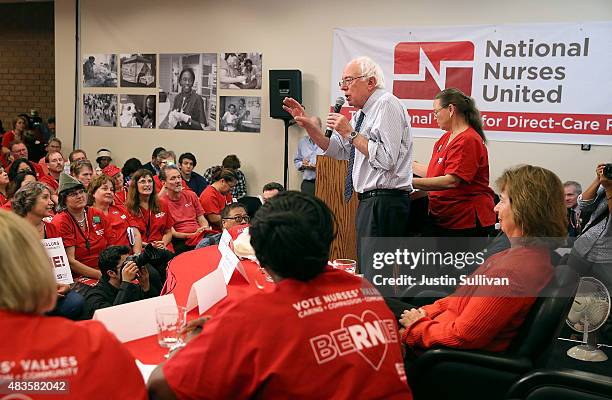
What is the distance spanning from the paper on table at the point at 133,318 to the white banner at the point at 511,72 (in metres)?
5.36

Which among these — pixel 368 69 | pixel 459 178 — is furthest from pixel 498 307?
pixel 368 69

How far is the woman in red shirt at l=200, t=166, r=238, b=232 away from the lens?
580 cm

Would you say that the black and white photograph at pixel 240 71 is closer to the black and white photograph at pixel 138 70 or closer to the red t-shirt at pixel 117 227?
the black and white photograph at pixel 138 70

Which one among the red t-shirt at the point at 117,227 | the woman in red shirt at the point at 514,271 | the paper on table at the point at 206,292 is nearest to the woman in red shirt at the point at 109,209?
the red t-shirt at the point at 117,227

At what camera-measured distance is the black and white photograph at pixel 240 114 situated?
25.1ft

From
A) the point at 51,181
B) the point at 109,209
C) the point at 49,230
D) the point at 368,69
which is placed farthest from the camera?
the point at 51,181

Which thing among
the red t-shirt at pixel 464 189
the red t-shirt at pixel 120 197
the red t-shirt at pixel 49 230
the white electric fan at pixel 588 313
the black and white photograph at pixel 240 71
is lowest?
the white electric fan at pixel 588 313

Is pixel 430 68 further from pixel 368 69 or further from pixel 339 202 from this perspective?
pixel 368 69

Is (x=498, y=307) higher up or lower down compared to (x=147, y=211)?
higher up

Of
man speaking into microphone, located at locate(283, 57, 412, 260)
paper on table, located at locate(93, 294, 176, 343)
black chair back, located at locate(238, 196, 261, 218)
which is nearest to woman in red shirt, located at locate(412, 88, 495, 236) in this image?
man speaking into microphone, located at locate(283, 57, 412, 260)

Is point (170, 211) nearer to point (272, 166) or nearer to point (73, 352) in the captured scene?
point (272, 166)

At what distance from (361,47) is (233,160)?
204 cm

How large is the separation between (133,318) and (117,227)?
9.00 feet

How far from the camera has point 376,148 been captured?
10.0 feet
